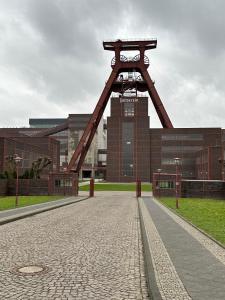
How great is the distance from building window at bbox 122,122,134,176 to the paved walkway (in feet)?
316

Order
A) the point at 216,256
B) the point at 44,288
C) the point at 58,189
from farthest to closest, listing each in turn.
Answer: the point at 58,189 → the point at 216,256 → the point at 44,288

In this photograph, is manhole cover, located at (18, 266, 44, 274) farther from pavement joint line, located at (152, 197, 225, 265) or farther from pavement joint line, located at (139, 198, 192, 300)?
pavement joint line, located at (152, 197, 225, 265)

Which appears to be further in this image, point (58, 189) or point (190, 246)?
point (58, 189)

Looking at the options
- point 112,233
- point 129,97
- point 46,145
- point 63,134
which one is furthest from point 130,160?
point 112,233

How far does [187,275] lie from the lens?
8.21m

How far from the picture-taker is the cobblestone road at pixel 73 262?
7.39 m

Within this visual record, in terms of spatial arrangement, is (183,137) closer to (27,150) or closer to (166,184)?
(27,150)

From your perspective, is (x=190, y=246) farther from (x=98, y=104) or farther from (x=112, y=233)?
(x=98, y=104)

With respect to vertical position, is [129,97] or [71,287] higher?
[129,97]

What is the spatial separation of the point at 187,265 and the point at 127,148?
104 metres

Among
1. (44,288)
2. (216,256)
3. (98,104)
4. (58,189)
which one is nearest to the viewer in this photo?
(44,288)

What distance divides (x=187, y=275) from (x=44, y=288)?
3023mm

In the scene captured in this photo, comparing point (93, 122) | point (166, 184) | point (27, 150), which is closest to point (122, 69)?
point (93, 122)

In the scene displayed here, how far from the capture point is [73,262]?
392 inches
